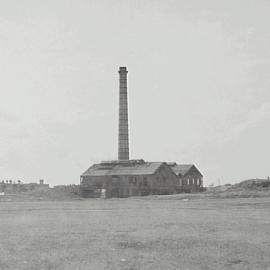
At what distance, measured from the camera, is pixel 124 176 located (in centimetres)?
7662

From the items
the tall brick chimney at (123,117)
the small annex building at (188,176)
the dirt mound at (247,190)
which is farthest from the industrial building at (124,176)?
the dirt mound at (247,190)

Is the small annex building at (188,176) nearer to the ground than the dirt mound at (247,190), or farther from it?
farther from it

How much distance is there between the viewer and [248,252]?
1427 centimetres

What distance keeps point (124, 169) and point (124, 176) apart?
1.11 metres

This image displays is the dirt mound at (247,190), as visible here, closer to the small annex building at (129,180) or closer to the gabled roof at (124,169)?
the small annex building at (129,180)

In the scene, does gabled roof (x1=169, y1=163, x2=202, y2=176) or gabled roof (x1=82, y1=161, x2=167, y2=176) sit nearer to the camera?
gabled roof (x1=82, y1=161, x2=167, y2=176)

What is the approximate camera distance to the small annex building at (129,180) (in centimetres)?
7503

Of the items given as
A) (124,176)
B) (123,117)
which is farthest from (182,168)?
(123,117)

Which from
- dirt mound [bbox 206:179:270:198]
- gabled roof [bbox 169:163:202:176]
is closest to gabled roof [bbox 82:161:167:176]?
gabled roof [bbox 169:163:202:176]

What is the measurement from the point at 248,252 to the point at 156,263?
8.99 ft

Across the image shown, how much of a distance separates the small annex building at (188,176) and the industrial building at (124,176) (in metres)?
3.09

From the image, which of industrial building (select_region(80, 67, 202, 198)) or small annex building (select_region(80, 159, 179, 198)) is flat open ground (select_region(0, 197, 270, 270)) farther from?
industrial building (select_region(80, 67, 202, 198))

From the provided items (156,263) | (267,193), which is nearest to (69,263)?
(156,263)

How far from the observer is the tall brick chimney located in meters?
76.1
